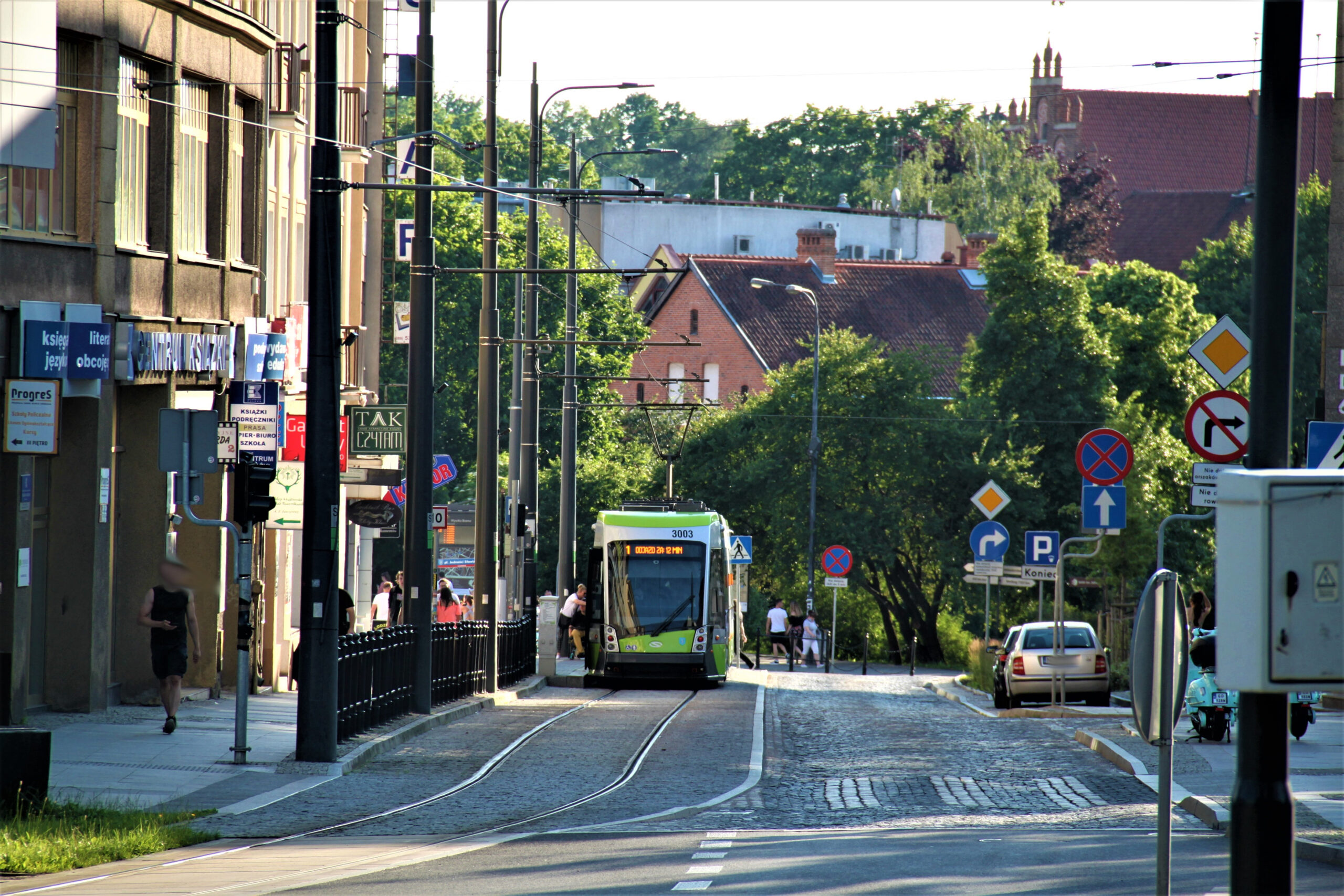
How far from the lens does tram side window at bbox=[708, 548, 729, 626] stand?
33625 millimetres

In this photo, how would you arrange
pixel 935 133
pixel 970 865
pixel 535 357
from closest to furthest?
pixel 970 865, pixel 535 357, pixel 935 133

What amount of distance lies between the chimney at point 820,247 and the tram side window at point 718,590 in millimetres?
45781

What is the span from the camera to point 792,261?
79.6 meters

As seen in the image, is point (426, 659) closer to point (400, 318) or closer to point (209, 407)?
point (209, 407)

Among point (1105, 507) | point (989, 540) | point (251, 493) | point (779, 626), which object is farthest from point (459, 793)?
point (779, 626)

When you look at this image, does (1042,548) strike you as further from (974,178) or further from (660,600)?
(974,178)

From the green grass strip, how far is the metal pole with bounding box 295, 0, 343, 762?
12.9 ft

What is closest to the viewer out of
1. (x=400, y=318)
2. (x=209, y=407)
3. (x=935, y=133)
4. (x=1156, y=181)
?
(x=209, y=407)

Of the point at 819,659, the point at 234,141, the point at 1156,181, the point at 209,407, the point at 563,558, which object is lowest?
the point at 819,659

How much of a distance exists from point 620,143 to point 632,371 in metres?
53.8

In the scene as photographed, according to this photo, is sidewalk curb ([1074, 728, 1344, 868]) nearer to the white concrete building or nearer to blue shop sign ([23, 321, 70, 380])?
blue shop sign ([23, 321, 70, 380])

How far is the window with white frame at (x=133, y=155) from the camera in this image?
2102 cm

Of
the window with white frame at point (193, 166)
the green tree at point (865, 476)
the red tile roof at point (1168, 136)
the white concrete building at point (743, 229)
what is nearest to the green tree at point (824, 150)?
the white concrete building at point (743, 229)

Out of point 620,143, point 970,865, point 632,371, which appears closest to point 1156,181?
point 620,143
